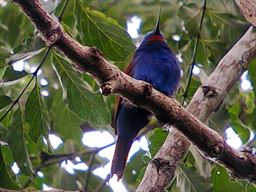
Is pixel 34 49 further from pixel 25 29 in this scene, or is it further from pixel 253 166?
pixel 25 29

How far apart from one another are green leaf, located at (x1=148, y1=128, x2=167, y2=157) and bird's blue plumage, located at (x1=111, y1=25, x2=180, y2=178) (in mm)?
187

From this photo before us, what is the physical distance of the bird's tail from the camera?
3336 mm

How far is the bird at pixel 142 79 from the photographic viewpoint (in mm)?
3420

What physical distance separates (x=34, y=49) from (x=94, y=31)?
316 millimetres

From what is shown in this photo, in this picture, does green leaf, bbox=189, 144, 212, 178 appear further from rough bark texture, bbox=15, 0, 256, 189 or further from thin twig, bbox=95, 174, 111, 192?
thin twig, bbox=95, 174, 111, 192

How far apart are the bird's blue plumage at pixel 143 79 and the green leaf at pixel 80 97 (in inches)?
17.9

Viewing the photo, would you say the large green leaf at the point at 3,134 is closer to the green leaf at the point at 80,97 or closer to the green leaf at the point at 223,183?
the green leaf at the point at 80,97

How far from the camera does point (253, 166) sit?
2678 millimetres

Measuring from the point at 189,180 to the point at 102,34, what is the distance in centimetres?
72

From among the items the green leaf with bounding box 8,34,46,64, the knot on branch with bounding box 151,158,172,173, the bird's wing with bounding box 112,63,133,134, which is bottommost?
the knot on branch with bounding box 151,158,172,173

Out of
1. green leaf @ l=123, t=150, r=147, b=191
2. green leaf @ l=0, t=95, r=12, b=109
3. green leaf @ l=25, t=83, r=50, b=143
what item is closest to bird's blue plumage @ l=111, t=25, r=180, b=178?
green leaf @ l=123, t=150, r=147, b=191

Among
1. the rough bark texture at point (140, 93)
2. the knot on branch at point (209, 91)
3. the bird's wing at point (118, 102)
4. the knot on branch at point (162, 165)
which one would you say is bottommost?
the rough bark texture at point (140, 93)

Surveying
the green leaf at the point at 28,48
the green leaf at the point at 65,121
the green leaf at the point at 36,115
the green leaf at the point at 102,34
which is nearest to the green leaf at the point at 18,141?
the green leaf at the point at 36,115

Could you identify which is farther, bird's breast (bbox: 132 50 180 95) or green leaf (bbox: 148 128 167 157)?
bird's breast (bbox: 132 50 180 95)
